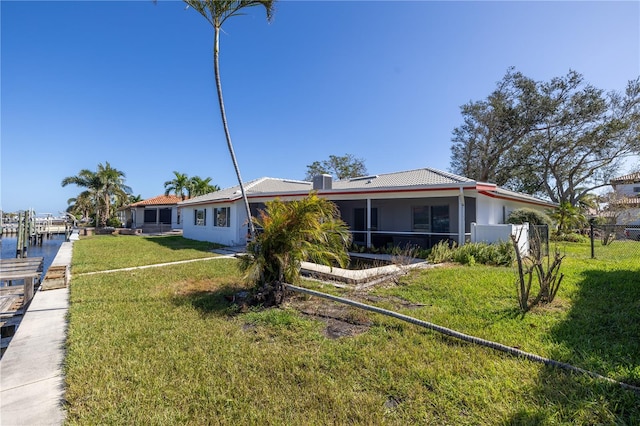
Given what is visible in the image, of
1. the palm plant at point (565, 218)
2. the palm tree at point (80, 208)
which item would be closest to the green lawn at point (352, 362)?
the palm plant at point (565, 218)

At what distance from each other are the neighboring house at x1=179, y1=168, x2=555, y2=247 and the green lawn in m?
5.92

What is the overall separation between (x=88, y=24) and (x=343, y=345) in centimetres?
1347

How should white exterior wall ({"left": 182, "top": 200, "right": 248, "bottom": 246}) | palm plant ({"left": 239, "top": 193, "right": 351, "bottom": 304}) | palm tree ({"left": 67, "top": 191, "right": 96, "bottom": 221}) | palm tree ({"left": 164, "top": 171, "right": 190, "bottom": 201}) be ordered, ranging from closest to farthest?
palm plant ({"left": 239, "top": 193, "right": 351, "bottom": 304}) < white exterior wall ({"left": 182, "top": 200, "right": 248, "bottom": 246}) < palm tree ({"left": 164, "top": 171, "right": 190, "bottom": 201}) < palm tree ({"left": 67, "top": 191, "right": 96, "bottom": 221})

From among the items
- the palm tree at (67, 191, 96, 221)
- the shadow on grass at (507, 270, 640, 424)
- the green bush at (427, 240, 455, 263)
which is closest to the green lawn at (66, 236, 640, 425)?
the shadow on grass at (507, 270, 640, 424)

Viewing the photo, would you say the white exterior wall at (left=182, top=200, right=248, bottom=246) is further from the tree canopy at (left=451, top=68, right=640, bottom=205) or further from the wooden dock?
the tree canopy at (left=451, top=68, right=640, bottom=205)

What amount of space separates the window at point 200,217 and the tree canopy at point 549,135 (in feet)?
89.3

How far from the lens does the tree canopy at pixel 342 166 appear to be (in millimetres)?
43031

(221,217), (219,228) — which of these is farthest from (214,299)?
(221,217)

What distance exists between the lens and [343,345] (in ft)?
13.6

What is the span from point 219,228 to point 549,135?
30.4 meters

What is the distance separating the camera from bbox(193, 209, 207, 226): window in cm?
2161

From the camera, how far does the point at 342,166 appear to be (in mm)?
43438

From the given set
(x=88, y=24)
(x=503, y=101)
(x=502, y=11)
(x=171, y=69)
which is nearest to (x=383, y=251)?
(x=502, y=11)

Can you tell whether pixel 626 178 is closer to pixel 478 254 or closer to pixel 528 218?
pixel 528 218
